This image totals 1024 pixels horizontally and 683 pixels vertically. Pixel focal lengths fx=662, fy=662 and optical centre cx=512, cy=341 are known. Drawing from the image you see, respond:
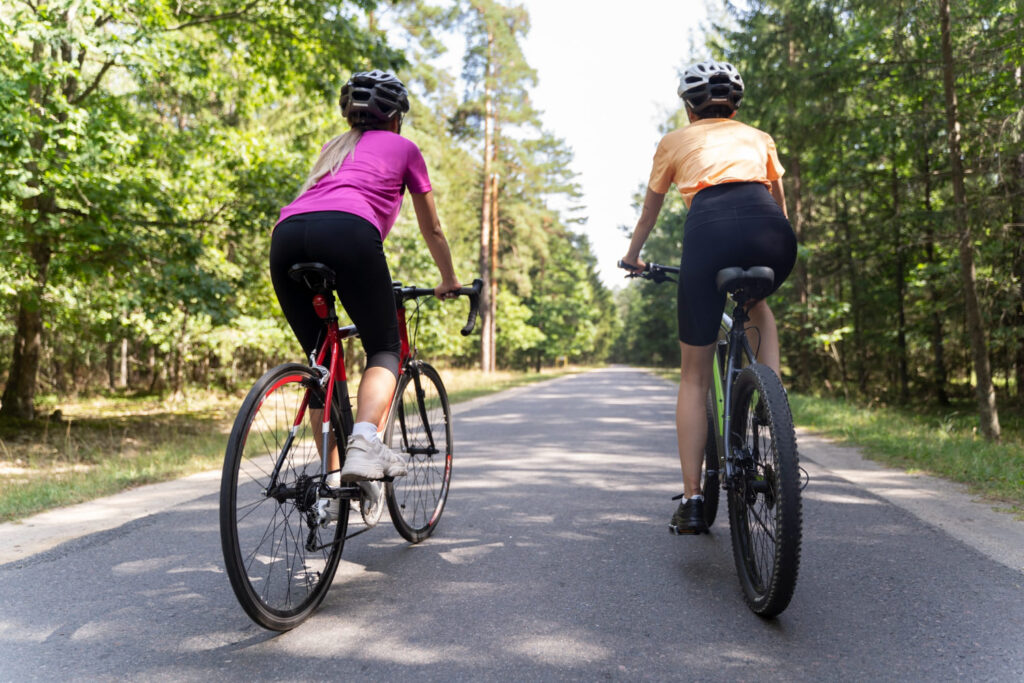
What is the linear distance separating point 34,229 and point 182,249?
155 cm

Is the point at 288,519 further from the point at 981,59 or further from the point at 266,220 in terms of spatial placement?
the point at 981,59

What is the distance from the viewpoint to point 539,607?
94.3 inches

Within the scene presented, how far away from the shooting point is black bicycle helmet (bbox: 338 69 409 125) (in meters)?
2.59

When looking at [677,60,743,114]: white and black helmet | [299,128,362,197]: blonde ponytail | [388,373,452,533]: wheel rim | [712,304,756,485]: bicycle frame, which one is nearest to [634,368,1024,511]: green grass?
[712,304,756,485]: bicycle frame

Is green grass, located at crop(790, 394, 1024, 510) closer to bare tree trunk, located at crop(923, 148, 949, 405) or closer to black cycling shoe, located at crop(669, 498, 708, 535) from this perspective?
black cycling shoe, located at crop(669, 498, 708, 535)

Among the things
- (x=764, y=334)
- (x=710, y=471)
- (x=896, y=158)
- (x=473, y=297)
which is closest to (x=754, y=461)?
(x=710, y=471)

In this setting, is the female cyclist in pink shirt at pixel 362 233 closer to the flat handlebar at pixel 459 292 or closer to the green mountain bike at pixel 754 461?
the flat handlebar at pixel 459 292

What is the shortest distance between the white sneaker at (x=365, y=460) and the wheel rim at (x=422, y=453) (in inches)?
21.4

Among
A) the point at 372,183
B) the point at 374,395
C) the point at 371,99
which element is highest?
the point at 371,99

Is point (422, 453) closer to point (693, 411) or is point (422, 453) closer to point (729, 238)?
point (693, 411)

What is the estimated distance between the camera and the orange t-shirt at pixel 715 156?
8.77ft

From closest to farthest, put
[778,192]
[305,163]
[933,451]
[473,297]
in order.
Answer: [778,192] → [473,297] → [933,451] → [305,163]

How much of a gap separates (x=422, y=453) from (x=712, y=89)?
2158mm

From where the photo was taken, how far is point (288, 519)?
98.3 inches
